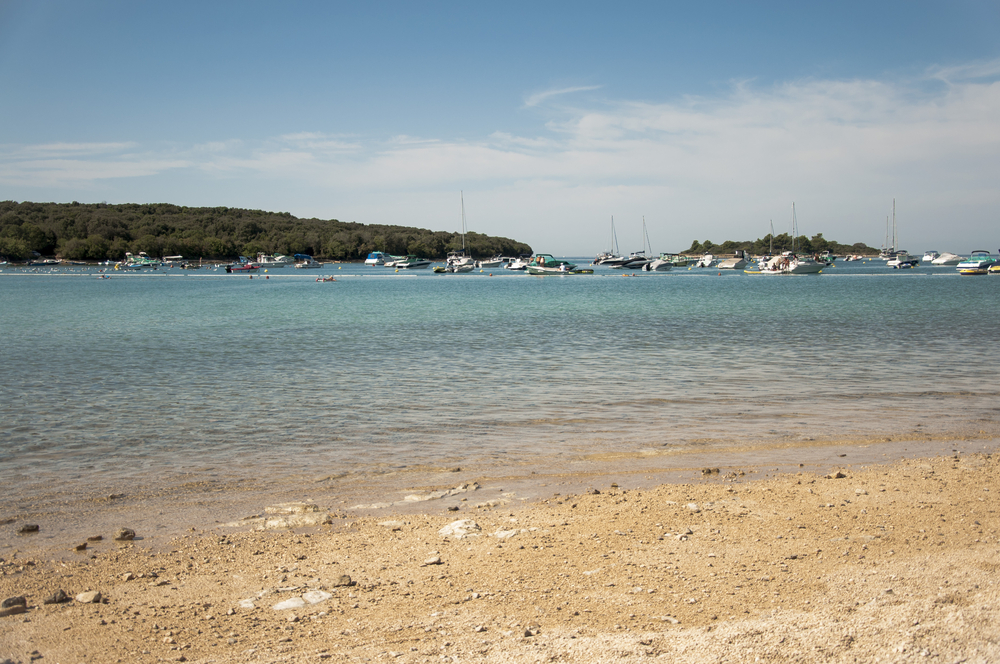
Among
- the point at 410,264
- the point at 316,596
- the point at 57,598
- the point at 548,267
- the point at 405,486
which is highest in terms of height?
the point at 410,264

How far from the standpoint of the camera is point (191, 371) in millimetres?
19266

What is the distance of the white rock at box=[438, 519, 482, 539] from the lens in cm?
683

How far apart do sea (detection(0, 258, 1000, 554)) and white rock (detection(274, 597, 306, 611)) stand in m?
2.28

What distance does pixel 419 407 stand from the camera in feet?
46.3

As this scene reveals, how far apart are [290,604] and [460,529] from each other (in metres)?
1.97

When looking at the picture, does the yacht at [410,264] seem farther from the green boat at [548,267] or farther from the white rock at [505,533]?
the white rock at [505,533]

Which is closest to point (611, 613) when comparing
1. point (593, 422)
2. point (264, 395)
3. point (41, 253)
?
point (593, 422)

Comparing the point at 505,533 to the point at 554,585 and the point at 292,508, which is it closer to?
the point at 554,585

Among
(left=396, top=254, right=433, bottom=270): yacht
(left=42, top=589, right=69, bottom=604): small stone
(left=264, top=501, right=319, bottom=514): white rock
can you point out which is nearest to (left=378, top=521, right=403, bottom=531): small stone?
(left=264, top=501, right=319, bottom=514): white rock

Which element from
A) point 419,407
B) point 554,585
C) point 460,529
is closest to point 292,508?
point 460,529

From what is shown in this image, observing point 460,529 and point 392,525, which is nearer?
point 460,529

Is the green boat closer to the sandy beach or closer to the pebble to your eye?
the sandy beach

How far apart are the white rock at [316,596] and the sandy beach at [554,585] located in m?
0.02

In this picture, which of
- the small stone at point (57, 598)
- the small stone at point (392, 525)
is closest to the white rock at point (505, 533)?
the small stone at point (392, 525)
